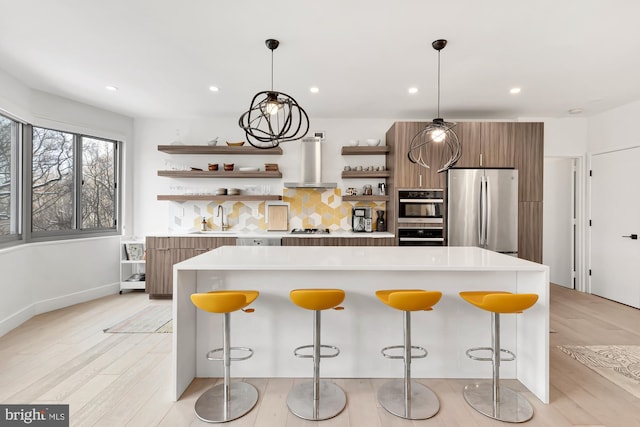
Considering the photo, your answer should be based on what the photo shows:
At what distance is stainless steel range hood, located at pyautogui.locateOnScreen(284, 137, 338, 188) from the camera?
461 centimetres

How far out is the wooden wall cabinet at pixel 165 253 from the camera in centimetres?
434

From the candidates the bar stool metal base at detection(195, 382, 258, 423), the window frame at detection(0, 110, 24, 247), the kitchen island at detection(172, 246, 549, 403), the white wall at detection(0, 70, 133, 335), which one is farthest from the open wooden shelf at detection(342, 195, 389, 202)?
the window frame at detection(0, 110, 24, 247)

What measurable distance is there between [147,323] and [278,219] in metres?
2.21

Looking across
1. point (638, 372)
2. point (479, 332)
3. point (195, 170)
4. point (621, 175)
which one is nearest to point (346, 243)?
point (479, 332)

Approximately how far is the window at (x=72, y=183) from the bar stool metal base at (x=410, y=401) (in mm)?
4317

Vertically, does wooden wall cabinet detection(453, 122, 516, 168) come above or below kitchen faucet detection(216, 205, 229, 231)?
above

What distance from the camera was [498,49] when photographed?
2.74 m

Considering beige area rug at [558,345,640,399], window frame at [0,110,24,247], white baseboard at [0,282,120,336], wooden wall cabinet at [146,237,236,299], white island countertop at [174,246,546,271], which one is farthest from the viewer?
wooden wall cabinet at [146,237,236,299]

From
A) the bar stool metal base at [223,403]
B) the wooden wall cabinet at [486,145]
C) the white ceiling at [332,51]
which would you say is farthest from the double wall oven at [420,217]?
the bar stool metal base at [223,403]

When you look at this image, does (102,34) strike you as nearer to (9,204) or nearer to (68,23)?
(68,23)

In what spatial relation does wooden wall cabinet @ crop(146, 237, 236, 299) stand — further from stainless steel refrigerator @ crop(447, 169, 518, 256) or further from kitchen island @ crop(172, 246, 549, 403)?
stainless steel refrigerator @ crop(447, 169, 518, 256)

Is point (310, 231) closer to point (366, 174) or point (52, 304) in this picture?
point (366, 174)

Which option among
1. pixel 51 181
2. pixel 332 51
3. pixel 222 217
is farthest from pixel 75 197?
pixel 332 51

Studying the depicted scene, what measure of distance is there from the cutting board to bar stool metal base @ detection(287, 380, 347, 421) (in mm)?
2854
